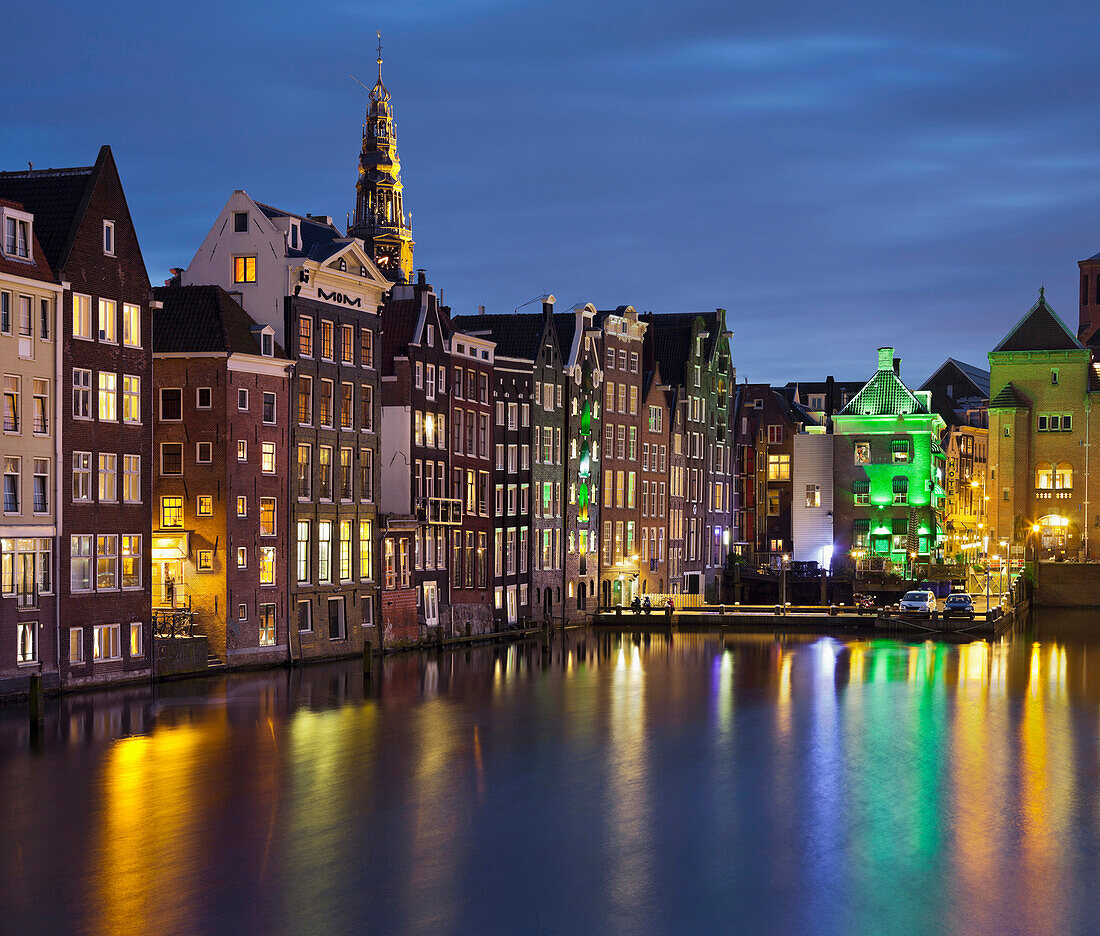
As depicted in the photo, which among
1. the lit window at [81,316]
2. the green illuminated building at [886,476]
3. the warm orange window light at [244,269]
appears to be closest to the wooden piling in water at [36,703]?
the lit window at [81,316]

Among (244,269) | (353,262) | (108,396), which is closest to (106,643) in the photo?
(108,396)

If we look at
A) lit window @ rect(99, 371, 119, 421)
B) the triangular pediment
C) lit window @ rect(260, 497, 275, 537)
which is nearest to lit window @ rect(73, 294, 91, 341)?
lit window @ rect(99, 371, 119, 421)

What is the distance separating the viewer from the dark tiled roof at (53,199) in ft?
212

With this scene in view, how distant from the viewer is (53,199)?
66500 mm

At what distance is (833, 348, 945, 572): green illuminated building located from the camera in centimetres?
14462

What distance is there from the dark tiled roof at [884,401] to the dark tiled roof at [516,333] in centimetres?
4955

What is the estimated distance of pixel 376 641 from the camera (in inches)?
3369

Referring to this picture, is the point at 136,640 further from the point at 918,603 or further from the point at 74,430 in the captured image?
the point at 918,603

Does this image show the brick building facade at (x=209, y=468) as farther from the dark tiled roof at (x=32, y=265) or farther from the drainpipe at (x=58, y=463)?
the dark tiled roof at (x=32, y=265)

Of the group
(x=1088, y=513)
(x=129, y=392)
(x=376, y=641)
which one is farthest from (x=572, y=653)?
(x=1088, y=513)

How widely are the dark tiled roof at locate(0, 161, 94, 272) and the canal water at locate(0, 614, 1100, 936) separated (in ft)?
61.7

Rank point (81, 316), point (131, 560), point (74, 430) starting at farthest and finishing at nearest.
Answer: point (131, 560), point (81, 316), point (74, 430)

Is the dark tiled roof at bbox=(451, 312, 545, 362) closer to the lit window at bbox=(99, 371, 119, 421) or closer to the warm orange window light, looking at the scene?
the warm orange window light

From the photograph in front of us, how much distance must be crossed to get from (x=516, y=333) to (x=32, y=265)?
48.8 metres
